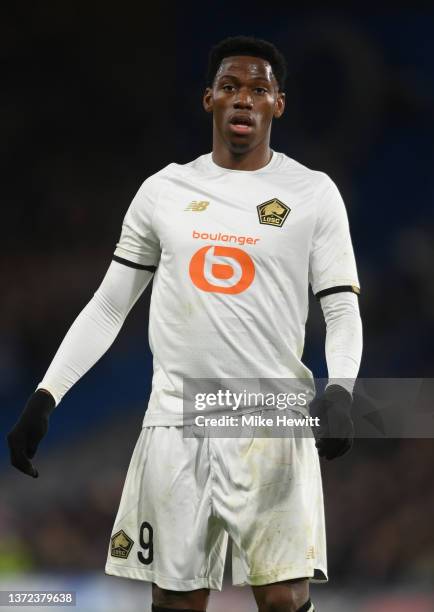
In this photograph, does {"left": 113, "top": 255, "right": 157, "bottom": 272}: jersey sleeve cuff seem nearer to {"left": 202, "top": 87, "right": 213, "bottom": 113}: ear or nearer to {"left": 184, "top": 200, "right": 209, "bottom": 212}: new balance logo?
{"left": 184, "top": 200, "right": 209, "bottom": 212}: new balance logo

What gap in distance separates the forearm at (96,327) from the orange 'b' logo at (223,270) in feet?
0.65

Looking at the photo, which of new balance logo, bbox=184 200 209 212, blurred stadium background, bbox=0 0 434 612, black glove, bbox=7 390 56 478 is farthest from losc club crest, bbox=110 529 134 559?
blurred stadium background, bbox=0 0 434 612

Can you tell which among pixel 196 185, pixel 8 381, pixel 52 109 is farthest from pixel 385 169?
pixel 196 185

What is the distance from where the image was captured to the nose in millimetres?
2357

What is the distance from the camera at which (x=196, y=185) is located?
7.70ft

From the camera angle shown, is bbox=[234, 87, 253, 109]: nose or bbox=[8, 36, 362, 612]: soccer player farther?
bbox=[234, 87, 253, 109]: nose

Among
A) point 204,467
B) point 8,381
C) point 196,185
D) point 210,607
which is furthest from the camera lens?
point 8,381

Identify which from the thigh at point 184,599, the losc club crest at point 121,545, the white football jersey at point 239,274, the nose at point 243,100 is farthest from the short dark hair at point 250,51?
the thigh at point 184,599

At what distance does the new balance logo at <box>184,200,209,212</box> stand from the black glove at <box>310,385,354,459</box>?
0.49 meters

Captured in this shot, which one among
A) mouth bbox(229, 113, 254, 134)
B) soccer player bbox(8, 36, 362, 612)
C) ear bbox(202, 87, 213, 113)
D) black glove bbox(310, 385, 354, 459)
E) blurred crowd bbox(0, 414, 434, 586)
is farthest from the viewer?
blurred crowd bbox(0, 414, 434, 586)

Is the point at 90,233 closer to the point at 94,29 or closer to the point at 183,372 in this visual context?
the point at 94,29

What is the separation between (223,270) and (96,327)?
34cm

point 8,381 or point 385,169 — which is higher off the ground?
point 385,169

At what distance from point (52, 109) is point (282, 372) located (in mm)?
2698
